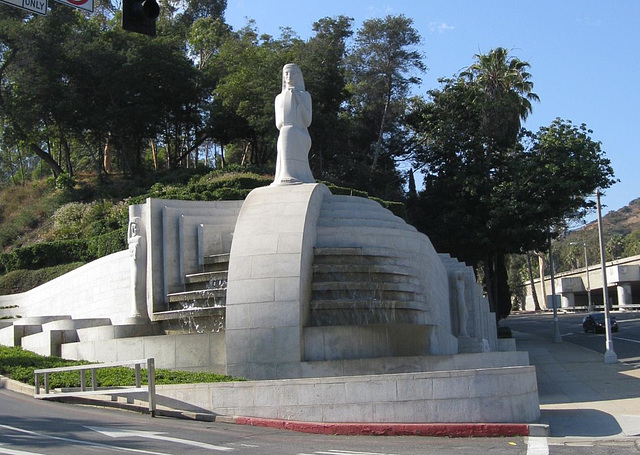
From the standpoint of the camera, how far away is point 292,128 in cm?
2022

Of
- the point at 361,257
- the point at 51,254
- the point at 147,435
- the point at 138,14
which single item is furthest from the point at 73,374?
the point at 51,254

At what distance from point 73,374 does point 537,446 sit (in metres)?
9.06

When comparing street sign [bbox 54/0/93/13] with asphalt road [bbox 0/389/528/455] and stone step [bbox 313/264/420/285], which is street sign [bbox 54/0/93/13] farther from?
stone step [bbox 313/264/420/285]

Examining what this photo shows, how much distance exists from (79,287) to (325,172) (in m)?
26.9

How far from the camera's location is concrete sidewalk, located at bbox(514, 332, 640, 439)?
41.3 ft

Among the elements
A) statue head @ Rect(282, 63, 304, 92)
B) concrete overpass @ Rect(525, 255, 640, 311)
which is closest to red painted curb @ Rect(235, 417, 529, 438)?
statue head @ Rect(282, 63, 304, 92)

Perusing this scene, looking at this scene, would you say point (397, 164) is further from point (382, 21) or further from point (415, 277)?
point (415, 277)

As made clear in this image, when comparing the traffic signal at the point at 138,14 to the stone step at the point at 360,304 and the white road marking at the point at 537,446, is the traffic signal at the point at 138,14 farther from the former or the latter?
the stone step at the point at 360,304

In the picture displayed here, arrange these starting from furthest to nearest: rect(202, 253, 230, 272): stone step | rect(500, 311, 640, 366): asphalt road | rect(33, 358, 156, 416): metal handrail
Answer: rect(500, 311, 640, 366): asphalt road
rect(202, 253, 230, 272): stone step
rect(33, 358, 156, 416): metal handrail

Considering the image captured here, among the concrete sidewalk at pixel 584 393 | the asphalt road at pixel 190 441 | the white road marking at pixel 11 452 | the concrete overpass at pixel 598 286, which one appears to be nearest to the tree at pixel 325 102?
the concrete sidewalk at pixel 584 393

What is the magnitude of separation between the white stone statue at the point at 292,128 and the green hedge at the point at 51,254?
12372 millimetres

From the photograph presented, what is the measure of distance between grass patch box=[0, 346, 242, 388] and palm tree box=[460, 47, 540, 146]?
3136 centimetres

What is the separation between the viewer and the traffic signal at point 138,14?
9.87 metres

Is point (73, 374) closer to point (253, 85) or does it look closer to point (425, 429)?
point (425, 429)
